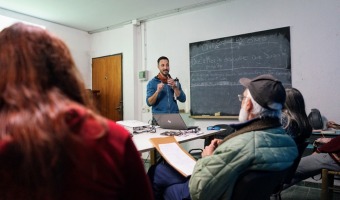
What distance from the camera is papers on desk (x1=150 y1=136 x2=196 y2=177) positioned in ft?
5.29

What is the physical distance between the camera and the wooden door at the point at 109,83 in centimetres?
535

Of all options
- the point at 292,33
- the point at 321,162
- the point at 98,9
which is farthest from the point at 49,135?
the point at 98,9

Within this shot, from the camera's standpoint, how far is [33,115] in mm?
540

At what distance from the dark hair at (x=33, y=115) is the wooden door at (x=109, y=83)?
4.74m

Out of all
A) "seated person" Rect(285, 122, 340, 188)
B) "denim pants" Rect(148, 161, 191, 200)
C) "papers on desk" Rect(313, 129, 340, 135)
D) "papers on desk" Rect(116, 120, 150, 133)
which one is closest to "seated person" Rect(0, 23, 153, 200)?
"denim pants" Rect(148, 161, 191, 200)

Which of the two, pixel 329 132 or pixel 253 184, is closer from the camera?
pixel 253 184

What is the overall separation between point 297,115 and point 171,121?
1175mm

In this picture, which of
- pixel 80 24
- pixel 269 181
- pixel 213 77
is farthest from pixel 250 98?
pixel 80 24

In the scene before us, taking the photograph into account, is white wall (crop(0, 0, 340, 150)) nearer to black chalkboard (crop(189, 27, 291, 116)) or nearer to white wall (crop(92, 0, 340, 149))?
white wall (crop(92, 0, 340, 149))

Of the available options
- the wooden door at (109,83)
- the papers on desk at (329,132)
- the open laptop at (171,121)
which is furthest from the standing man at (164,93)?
the wooden door at (109,83)

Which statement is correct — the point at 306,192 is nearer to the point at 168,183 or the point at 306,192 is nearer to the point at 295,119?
the point at 295,119

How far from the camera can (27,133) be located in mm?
521

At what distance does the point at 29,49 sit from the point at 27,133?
0.68 feet

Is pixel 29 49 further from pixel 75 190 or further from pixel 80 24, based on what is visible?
pixel 80 24
